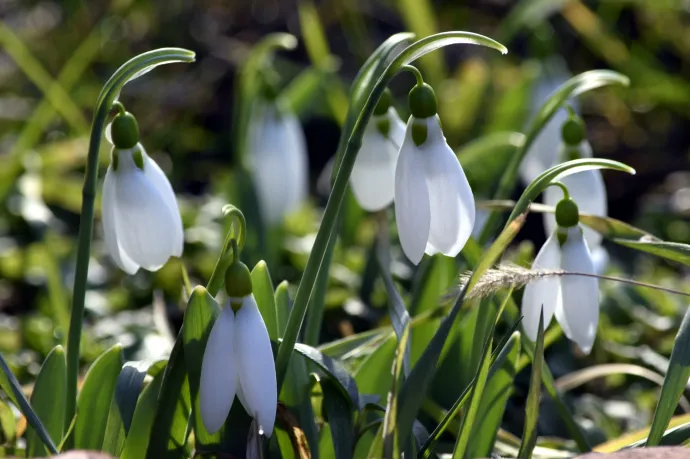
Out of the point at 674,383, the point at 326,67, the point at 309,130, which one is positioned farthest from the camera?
the point at 309,130

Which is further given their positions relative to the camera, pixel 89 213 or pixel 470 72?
pixel 470 72

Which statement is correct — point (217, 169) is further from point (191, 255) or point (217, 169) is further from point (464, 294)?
point (464, 294)

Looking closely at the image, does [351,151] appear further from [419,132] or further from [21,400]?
[21,400]

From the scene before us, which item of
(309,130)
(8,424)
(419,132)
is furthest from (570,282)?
(309,130)

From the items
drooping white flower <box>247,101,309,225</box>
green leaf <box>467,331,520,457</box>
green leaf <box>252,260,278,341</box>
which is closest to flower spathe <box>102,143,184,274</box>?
green leaf <box>252,260,278,341</box>

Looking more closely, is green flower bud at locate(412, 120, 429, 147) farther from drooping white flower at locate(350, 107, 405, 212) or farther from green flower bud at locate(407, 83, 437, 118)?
drooping white flower at locate(350, 107, 405, 212)

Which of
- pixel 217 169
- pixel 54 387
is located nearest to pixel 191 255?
pixel 217 169
